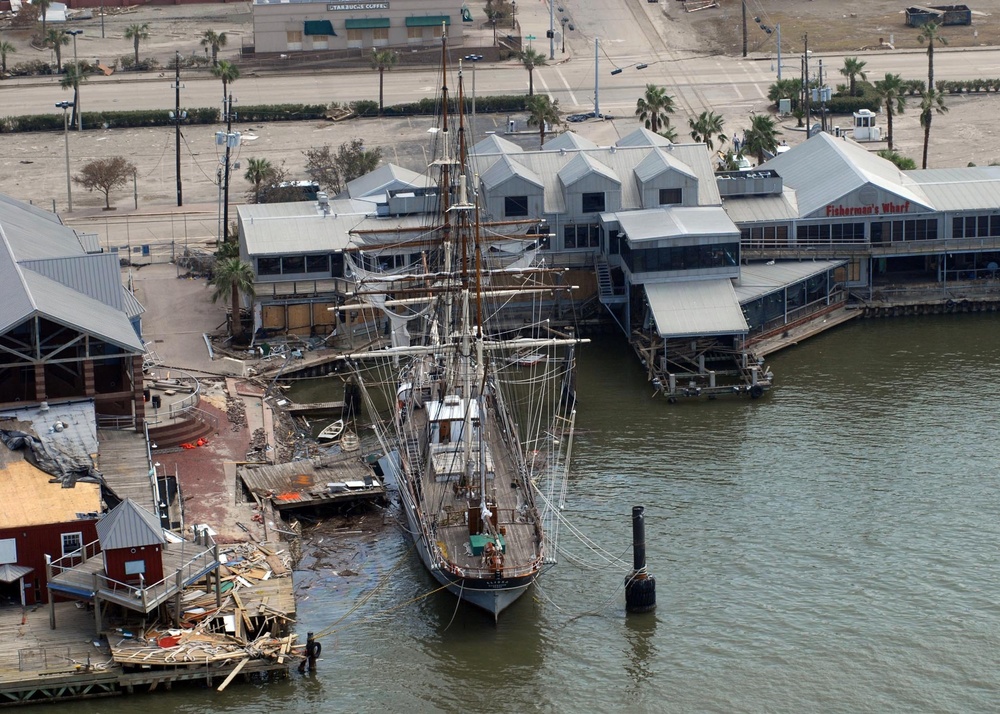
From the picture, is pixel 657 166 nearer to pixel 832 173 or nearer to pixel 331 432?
pixel 832 173

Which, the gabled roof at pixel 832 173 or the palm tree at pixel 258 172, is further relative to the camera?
the palm tree at pixel 258 172

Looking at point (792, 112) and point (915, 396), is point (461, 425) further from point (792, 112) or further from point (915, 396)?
point (792, 112)

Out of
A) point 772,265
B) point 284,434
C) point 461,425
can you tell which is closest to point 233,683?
point 461,425

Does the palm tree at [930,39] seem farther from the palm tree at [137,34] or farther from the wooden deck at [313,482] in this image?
the wooden deck at [313,482]

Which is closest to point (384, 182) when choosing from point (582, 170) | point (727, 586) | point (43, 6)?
point (582, 170)

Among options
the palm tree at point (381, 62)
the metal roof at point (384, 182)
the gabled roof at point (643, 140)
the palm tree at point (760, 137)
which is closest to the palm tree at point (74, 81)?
the palm tree at point (381, 62)
